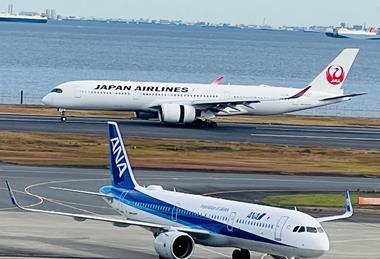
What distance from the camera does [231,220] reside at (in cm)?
4816

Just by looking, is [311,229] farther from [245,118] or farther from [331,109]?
[331,109]

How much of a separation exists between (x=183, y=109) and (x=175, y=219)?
66.5 m

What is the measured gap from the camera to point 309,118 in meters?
138

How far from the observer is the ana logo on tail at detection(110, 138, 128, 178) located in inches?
2124

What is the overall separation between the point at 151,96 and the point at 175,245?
7080 centimetres

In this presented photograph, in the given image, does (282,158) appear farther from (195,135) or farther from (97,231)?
(97,231)

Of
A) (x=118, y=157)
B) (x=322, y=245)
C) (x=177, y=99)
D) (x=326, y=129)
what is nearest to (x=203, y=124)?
(x=177, y=99)

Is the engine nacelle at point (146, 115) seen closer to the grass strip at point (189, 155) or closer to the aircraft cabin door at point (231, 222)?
the grass strip at point (189, 155)

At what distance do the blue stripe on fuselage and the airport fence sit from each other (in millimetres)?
111879

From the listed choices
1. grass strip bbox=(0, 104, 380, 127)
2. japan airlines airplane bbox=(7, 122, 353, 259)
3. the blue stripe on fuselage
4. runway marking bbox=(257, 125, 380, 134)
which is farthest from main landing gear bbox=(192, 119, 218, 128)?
japan airlines airplane bbox=(7, 122, 353, 259)

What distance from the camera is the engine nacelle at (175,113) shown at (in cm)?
11644

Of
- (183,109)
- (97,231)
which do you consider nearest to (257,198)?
(97,231)

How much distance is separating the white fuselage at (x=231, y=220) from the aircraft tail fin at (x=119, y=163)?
408mm

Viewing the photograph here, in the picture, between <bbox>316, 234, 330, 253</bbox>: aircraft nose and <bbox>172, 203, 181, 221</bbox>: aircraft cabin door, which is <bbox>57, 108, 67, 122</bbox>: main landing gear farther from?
<bbox>316, 234, 330, 253</bbox>: aircraft nose
